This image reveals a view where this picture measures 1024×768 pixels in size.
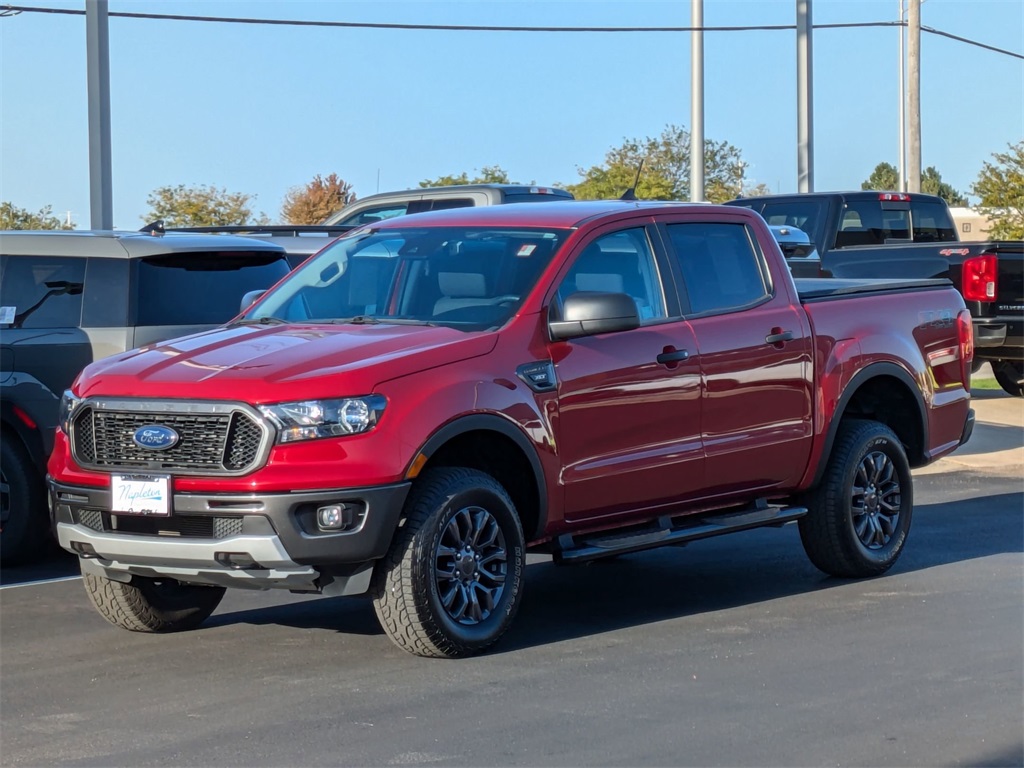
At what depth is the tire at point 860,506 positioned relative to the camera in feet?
27.6

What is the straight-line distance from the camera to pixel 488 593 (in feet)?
22.0

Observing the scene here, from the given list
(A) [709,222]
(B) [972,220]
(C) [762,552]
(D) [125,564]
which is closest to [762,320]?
(A) [709,222]

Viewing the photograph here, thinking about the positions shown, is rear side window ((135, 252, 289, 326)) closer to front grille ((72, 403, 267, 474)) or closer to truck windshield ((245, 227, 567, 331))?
truck windshield ((245, 227, 567, 331))

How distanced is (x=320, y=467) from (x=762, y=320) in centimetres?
292

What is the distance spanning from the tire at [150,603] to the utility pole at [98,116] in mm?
9924

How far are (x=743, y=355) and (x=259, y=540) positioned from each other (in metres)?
2.91

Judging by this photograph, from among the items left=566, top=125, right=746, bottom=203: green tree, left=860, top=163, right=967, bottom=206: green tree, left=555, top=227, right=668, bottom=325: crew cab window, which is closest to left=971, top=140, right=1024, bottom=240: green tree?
left=566, top=125, right=746, bottom=203: green tree

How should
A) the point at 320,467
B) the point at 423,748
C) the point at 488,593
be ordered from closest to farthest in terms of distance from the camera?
the point at 423,748
the point at 320,467
the point at 488,593

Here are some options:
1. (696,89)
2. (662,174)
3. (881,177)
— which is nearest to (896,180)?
(881,177)

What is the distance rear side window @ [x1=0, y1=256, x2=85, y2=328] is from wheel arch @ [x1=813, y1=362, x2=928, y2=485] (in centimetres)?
444

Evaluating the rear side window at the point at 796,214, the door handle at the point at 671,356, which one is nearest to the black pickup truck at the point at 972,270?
the rear side window at the point at 796,214

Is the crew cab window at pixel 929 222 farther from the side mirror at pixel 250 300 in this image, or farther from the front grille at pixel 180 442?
the front grille at pixel 180 442

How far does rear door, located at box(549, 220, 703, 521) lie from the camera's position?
707 centimetres

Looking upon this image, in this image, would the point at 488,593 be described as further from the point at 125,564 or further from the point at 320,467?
the point at 125,564
